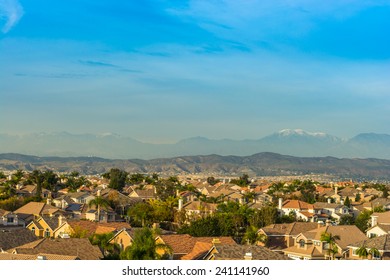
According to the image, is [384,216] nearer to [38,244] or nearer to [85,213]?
[85,213]

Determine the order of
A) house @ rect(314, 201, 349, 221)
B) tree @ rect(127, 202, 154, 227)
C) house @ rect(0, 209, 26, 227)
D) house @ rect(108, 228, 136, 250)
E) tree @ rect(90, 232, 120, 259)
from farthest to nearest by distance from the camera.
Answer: house @ rect(314, 201, 349, 221) < tree @ rect(127, 202, 154, 227) < house @ rect(0, 209, 26, 227) < house @ rect(108, 228, 136, 250) < tree @ rect(90, 232, 120, 259)

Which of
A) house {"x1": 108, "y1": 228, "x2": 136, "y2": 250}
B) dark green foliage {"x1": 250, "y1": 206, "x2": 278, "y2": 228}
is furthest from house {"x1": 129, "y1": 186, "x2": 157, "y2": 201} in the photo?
house {"x1": 108, "y1": 228, "x2": 136, "y2": 250}

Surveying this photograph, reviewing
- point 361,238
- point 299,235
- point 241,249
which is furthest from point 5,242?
point 361,238

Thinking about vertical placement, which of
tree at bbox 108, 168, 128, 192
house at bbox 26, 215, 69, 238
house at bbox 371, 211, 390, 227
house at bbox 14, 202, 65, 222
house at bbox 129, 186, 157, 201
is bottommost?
house at bbox 26, 215, 69, 238

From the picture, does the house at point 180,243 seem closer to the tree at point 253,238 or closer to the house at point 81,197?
the tree at point 253,238

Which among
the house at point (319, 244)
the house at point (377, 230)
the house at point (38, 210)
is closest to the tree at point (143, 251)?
the house at point (319, 244)

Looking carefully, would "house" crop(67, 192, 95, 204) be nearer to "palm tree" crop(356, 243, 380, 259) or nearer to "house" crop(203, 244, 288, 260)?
"palm tree" crop(356, 243, 380, 259)

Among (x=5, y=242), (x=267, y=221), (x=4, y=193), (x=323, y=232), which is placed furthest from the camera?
(x=4, y=193)
